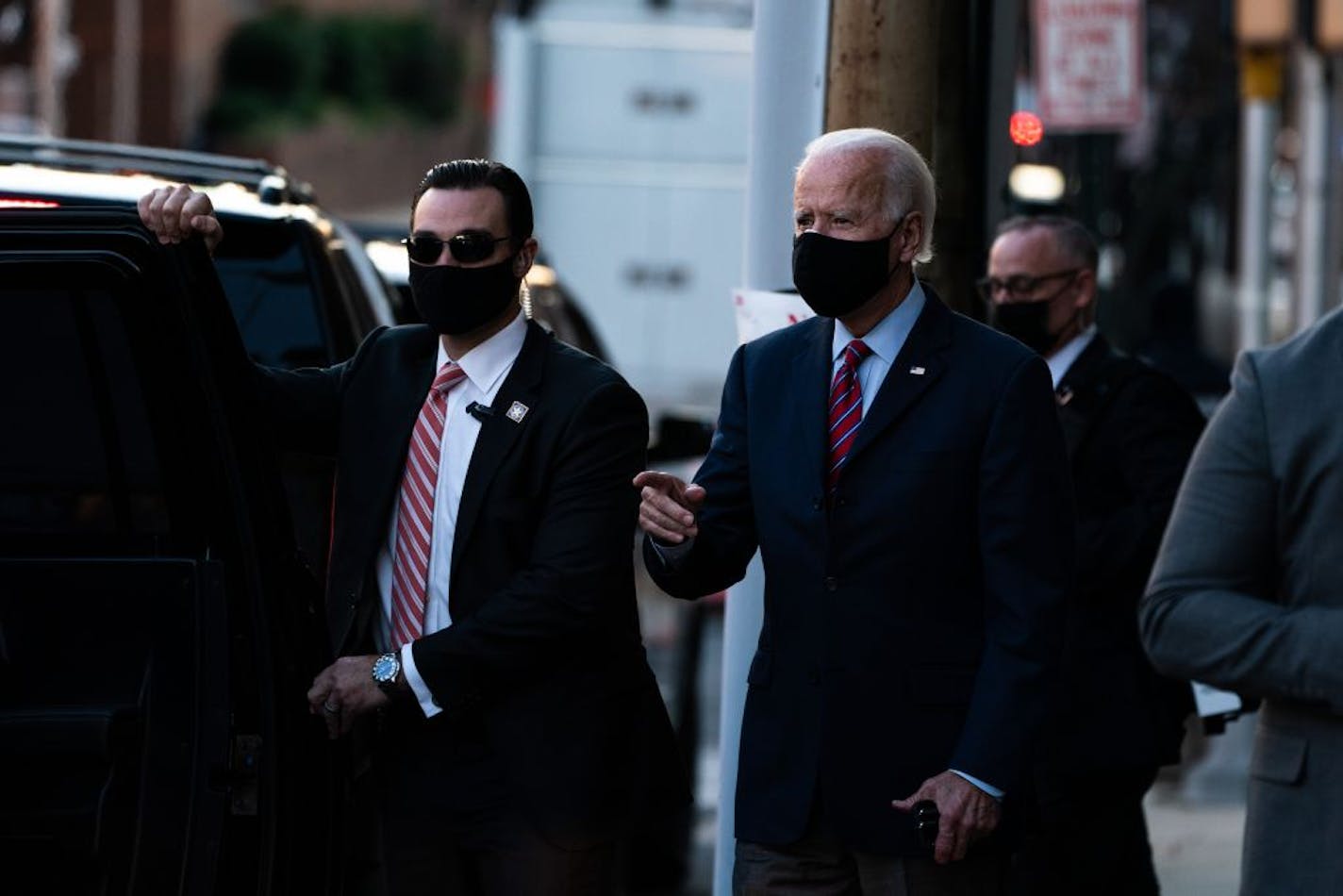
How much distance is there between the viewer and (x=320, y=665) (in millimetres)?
4219

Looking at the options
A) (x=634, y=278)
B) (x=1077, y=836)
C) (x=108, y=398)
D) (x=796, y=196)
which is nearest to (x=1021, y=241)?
(x=1077, y=836)

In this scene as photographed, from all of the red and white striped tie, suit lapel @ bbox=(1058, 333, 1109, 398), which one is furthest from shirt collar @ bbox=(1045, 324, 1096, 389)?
the red and white striped tie

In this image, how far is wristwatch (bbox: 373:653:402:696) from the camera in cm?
427

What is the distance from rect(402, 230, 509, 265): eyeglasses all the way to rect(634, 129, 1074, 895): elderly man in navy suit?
0.56 m

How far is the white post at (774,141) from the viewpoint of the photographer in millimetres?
5621

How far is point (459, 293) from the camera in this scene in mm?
4535

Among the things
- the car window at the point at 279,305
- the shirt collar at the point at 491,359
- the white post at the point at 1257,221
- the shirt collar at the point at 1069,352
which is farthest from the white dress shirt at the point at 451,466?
the white post at the point at 1257,221

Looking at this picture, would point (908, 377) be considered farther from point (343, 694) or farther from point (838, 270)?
point (343, 694)

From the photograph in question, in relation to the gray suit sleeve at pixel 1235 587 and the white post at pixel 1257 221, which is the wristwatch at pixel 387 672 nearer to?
the gray suit sleeve at pixel 1235 587

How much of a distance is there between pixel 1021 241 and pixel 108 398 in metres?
3.05

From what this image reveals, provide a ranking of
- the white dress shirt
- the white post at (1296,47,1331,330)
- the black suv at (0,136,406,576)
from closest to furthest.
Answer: the white dress shirt → the black suv at (0,136,406,576) → the white post at (1296,47,1331,330)

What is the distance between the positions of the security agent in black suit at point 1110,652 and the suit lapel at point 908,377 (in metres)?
1.73

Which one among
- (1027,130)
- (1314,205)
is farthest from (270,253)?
(1314,205)

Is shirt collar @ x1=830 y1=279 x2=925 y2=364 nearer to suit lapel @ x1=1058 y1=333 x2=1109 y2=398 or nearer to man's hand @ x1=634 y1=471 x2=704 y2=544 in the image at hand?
man's hand @ x1=634 y1=471 x2=704 y2=544
